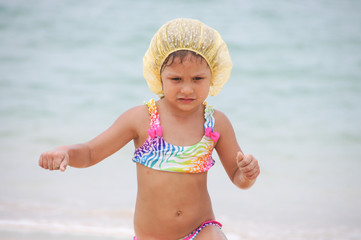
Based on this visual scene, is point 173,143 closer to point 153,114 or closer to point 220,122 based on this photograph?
point 153,114

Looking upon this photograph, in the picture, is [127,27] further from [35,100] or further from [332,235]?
[332,235]

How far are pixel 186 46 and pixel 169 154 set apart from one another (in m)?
0.66

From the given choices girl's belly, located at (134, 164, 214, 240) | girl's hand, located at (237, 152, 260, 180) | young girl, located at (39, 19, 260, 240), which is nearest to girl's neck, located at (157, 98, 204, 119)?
young girl, located at (39, 19, 260, 240)

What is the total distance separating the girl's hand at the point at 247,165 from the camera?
2760mm

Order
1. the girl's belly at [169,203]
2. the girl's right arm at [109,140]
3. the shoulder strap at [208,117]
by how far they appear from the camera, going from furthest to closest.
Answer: the shoulder strap at [208,117]
the girl's belly at [169,203]
the girl's right arm at [109,140]

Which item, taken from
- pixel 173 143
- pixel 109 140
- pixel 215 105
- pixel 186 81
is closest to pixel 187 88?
pixel 186 81

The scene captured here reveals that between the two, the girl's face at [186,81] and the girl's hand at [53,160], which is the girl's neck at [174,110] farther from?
the girl's hand at [53,160]

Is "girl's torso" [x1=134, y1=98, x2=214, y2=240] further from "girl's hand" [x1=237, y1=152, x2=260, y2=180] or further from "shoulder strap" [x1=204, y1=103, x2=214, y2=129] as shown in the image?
"girl's hand" [x1=237, y1=152, x2=260, y2=180]

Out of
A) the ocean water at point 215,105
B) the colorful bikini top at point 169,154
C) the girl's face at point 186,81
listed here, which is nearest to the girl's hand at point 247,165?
the colorful bikini top at point 169,154

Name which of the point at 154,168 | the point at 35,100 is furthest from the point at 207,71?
the point at 35,100

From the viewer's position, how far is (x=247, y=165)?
278 centimetres

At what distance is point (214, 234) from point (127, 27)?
1060 centimetres

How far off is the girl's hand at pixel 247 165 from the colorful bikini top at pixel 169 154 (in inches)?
14.5

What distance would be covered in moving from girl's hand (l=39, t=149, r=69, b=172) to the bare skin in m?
0.26
